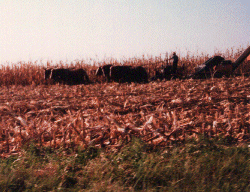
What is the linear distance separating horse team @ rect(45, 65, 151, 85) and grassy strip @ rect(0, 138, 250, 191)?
7368 millimetres

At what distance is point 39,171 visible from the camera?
2.45 m

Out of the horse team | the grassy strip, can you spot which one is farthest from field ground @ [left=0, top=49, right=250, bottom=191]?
the horse team

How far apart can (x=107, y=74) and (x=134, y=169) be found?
8.84m

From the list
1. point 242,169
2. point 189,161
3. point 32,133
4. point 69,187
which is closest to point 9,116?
point 32,133

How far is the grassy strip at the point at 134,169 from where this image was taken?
2.28 m

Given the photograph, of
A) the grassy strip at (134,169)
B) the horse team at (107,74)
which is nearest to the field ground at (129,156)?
the grassy strip at (134,169)

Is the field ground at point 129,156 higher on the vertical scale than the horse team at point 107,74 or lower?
lower

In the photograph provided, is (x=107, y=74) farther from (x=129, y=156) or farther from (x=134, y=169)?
(x=134, y=169)

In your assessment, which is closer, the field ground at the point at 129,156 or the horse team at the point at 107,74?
the field ground at the point at 129,156

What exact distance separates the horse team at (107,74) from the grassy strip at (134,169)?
290 inches

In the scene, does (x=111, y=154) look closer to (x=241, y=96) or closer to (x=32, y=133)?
(x=32, y=133)

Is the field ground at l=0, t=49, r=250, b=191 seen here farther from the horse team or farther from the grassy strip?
the horse team

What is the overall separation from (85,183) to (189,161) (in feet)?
3.13

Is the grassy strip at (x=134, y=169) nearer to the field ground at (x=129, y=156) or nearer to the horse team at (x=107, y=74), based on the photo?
the field ground at (x=129, y=156)
